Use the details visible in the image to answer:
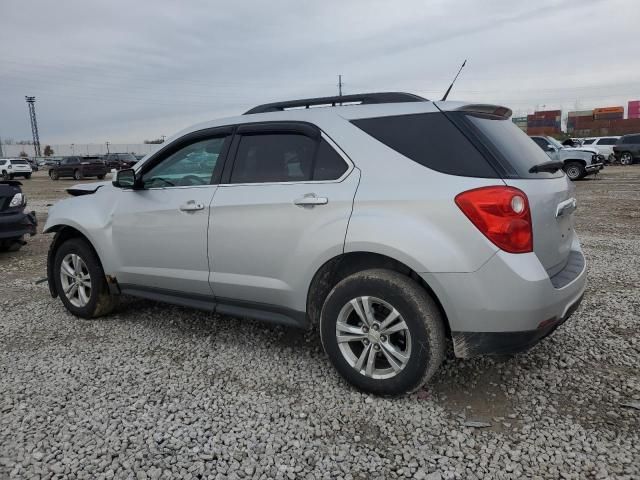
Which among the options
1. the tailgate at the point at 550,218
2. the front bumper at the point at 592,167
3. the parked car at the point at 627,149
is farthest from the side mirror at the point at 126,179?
the parked car at the point at 627,149

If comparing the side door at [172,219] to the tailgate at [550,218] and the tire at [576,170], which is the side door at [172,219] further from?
the tire at [576,170]

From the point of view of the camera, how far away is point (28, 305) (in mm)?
5012

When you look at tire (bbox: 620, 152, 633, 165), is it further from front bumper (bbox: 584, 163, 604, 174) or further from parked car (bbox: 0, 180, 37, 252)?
parked car (bbox: 0, 180, 37, 252)

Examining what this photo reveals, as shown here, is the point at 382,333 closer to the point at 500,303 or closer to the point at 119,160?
the point at 500,303

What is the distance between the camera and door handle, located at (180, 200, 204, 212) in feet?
11.6

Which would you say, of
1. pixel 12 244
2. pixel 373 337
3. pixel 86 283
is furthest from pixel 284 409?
pixel 12 244

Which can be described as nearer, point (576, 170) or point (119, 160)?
point (576, 170)

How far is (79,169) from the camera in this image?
30953 millimetres

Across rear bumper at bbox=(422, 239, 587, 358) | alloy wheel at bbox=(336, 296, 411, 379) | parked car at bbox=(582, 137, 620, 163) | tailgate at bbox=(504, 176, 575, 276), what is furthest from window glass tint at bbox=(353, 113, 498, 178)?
parked car at bbox=(582, 137, 620, 163)

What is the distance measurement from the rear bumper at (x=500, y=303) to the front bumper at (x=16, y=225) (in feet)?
21.9

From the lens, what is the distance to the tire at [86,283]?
4.29 m

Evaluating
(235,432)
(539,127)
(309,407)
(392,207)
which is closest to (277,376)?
Result: (309,407)

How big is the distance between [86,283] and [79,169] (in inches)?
1180

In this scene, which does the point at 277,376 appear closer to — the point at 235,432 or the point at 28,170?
the point at 235,432
